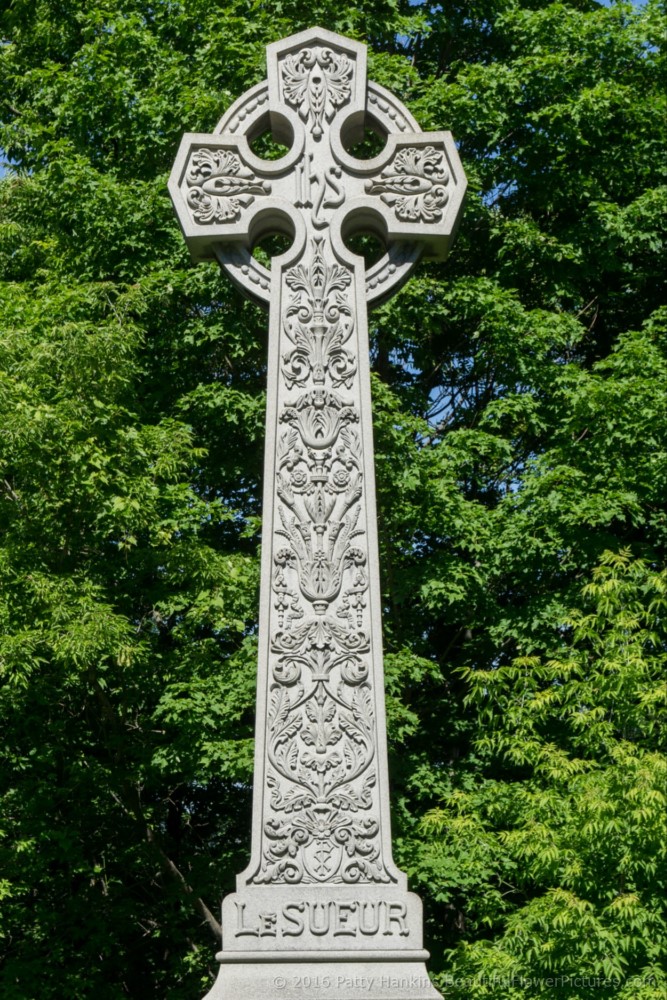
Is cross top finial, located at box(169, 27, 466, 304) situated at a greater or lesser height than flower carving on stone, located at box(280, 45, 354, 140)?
lesser

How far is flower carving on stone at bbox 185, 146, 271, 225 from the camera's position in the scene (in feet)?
18.8

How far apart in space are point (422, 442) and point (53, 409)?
6.10 m

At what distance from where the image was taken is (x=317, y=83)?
19.2 feet

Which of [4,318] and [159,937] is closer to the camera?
[4,318]

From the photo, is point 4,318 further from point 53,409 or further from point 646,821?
point 646,821

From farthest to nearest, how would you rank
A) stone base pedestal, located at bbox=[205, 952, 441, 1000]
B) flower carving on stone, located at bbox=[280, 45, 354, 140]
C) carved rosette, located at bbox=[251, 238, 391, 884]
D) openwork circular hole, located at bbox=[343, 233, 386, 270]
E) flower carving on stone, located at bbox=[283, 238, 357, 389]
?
openwork circular hole, located at bbox=[343, 233, 386, 270]
flower carving on stone, located at bbox=[280, 45, 354, 140]
flower carving on stone, located at bbox=[283, 238, 357, 389]
carved rosette, located at bbox=[251, 238, 391, 884]
stone base pedestal, located at bbox=[205, 952, 441, 1000]

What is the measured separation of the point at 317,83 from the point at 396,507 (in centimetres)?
709

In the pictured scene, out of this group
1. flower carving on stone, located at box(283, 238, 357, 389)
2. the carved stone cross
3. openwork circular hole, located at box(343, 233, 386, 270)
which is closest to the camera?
the carved stone cross

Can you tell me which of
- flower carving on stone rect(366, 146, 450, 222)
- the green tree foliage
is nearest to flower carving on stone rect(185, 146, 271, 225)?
flower carving on stone rect(366, 146, 450, 222)

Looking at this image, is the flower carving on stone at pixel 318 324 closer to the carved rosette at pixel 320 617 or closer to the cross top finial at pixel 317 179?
the carved rosette at pixel 320 617

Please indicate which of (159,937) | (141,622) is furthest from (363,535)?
(159,937)

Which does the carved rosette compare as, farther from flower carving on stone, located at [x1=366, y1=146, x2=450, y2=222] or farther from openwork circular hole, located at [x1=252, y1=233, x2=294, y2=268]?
openwork circular hole, located at [x1=252, y1=233, x2=294, y2=268]

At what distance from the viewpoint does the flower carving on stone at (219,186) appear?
5723 mm

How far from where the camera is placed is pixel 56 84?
1440 centimetres
